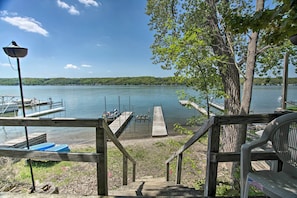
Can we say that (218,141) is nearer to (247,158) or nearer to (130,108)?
(247,158)

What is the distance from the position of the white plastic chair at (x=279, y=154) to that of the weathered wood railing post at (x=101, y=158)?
44.8 inches

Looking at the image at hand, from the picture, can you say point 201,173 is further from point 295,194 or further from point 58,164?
point 58,164

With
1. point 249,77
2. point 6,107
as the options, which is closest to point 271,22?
point 249,77

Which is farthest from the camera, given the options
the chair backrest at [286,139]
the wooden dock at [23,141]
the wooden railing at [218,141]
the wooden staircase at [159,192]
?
the wooden dock at [23,141]

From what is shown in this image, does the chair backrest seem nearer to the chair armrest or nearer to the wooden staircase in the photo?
the chair armrest

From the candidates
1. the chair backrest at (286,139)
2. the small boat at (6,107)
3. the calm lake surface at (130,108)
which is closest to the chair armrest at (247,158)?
the chair backrest at (286,139)

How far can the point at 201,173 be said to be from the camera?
4910 mm

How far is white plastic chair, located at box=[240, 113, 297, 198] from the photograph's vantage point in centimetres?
112

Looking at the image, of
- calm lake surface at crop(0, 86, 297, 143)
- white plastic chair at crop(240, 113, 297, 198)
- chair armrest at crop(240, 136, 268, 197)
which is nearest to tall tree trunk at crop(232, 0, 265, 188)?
calm lake surface at crop(0, 86, 297, 143)

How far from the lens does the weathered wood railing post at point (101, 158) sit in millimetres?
1455

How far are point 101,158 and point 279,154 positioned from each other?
1.48 meters

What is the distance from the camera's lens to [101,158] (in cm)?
148

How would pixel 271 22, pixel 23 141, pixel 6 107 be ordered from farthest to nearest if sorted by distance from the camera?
pixel 6 107 → pixel 23 141 → pixel 271 22

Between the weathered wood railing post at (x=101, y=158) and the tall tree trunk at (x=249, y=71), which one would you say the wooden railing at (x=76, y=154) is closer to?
the weathered wood railing post at (x=101, y=158)
